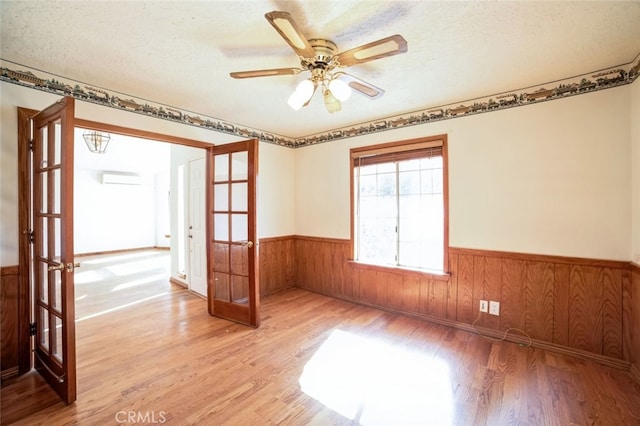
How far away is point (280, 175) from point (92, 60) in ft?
8.50

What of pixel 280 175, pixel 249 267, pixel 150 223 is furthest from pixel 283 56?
pixel 150 223

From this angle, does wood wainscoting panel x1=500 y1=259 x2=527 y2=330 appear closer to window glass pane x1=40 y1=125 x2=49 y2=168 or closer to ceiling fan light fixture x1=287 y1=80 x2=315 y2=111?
ceiling fan light fixture x1=287 y1=80 x2=315 y2=111

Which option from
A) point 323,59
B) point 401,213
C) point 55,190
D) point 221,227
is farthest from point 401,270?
point 55,190

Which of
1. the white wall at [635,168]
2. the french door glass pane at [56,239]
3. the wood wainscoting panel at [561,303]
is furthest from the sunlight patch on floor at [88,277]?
the white wall at [635,168]

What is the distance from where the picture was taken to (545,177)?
100 inches

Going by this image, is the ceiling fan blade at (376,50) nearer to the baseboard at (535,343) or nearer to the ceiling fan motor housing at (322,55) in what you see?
the ceiling fan motor housing at (322,55)

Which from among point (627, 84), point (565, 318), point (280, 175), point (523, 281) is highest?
point (627, 84)

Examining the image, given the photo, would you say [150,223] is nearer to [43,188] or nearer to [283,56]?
[43,188]

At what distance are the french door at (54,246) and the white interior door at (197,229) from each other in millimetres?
1838

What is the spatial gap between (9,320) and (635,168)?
5.04 metres

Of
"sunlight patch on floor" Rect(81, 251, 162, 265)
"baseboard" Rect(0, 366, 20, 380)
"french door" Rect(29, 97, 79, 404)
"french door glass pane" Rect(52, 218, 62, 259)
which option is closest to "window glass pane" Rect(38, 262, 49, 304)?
"french door" Rect(29, 97, 79, 404)

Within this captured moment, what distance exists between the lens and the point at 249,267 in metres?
3.07

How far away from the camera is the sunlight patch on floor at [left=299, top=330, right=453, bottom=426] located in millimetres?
1792

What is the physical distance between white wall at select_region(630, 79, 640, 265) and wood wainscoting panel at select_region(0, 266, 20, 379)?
4.88 m
